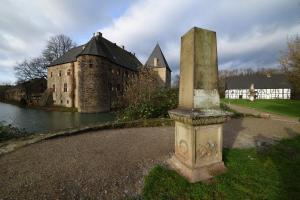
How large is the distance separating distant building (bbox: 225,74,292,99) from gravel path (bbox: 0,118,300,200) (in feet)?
159

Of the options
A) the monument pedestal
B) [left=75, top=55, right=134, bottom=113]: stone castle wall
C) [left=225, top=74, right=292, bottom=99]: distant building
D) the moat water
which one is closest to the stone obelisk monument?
the monument pedestal

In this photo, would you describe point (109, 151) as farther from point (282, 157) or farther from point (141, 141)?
point (282, 157)

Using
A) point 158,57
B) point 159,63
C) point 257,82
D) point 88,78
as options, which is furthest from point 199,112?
point 257,82

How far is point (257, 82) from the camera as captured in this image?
158 ft

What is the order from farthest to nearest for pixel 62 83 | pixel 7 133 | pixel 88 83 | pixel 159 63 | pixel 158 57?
pixel 158 57, pixel 159 63, pixel 62 83, pixel 88 83, pixel 7 133

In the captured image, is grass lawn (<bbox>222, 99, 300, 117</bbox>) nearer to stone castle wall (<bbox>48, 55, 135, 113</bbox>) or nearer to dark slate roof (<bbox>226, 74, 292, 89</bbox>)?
stone castle wall (<bbox>48, 55, 135, 113</bbox>)

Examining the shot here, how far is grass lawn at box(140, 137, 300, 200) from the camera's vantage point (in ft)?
8.91

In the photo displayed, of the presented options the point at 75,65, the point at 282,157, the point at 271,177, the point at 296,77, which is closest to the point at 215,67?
the point at 271,177

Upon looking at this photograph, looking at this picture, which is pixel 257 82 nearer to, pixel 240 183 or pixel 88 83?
pixel 88 83

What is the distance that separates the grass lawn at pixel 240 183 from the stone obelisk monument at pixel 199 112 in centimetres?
24

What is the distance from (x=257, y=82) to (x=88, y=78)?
4270 cm

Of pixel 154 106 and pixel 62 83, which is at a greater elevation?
pixel 62 83

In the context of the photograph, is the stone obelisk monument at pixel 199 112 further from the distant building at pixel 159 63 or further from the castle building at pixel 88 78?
the distant building at pixel 159 63

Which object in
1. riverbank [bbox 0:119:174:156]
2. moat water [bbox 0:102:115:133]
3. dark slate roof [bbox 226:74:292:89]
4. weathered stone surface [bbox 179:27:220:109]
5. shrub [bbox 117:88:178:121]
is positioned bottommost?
moat water [bbox 0:102:115:133]
